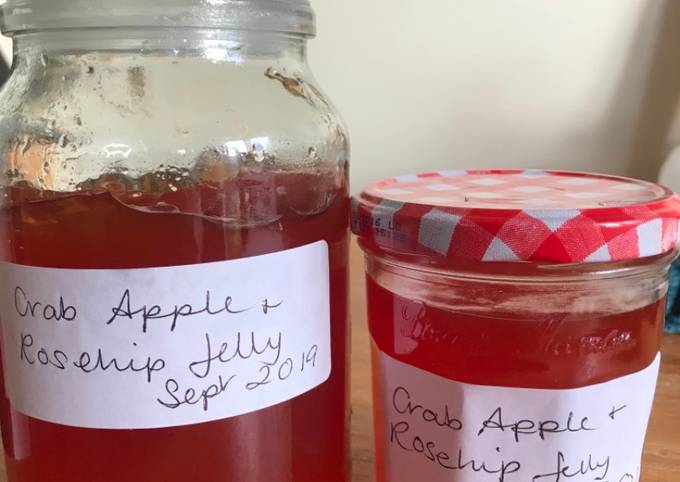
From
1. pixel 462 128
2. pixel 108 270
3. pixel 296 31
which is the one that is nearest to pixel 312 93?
pixel 296 31

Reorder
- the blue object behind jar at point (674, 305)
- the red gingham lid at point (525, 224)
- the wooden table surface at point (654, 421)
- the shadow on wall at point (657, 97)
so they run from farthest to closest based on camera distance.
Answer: the shadow on wall at point (657, 97) → the blue object behind jar at point (674, 305) → the wooden table surface at point (654, 421) → the red gingham lid at point (525, 224)

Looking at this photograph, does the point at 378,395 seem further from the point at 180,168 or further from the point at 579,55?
the point at 579,55

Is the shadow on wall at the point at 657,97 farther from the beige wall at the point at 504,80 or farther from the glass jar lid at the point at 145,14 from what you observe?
the glass jar lid at the point at 145,14

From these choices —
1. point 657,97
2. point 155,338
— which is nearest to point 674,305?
point 657,97

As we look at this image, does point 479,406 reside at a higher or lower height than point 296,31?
lower

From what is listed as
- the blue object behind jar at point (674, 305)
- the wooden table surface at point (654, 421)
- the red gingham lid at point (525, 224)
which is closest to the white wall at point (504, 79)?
the blue object behind jar at point (674, 305)

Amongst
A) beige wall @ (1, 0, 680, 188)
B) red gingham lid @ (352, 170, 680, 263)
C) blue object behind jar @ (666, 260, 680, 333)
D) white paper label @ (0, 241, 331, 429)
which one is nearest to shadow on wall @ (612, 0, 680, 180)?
beige wall @ (1, 0, 680, 188)
